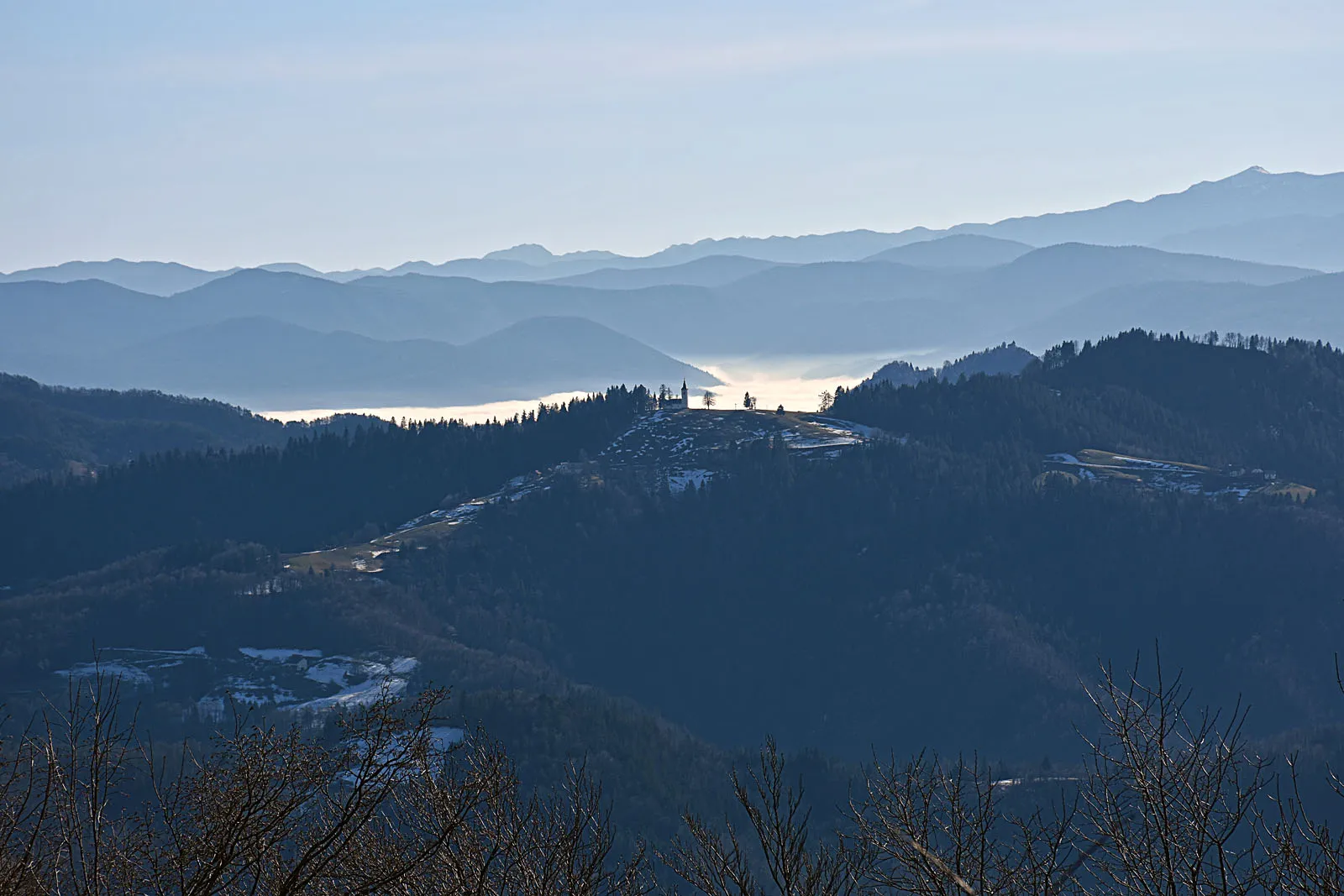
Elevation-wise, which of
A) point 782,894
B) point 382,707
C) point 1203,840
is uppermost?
point 382,707

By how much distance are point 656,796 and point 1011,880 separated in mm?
164997

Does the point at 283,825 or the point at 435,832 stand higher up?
the point at 283,825

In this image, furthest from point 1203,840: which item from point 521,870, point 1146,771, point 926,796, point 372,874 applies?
point 372,874

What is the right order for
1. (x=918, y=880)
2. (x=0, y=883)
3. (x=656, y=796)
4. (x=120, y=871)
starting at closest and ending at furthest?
(x=0, y=883) < (x=120, y=871) < (x=918, y=880) < (x=656, y=796)

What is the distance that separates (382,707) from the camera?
25.7m

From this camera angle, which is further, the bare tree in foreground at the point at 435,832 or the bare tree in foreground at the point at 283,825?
the bare tree in foreground at the point at 435,832

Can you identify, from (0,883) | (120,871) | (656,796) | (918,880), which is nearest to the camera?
(0,883)

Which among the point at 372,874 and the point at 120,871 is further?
the point at 372,874

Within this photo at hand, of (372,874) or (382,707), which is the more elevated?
(382,707)

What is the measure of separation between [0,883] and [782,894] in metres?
13.1

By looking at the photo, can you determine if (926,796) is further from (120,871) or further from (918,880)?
(120,871)

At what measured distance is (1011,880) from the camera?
96.8 ft

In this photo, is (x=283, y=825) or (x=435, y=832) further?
(x=435, y=832)

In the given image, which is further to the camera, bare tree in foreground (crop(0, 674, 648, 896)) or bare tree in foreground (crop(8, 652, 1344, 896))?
bare tree in foreground (crop(8, 652, 1344, 896))
